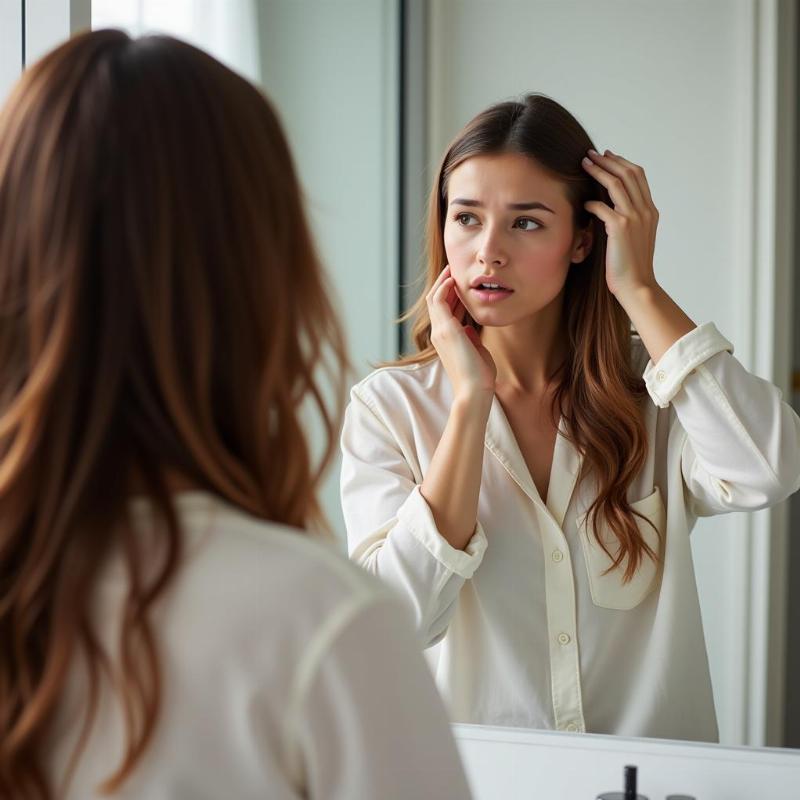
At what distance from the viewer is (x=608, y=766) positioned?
1094 millimetres

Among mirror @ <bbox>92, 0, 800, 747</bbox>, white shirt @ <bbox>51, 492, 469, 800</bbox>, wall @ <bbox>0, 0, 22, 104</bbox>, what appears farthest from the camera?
wall @ <bbox>0, 0, 22, 104</bbox>

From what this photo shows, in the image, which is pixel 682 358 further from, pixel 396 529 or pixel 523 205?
pixel 396 529

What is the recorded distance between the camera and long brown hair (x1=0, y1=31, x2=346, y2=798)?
0.43 metres

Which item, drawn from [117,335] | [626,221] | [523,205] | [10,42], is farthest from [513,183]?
[117,335]

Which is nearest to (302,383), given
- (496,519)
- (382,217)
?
(496,519)

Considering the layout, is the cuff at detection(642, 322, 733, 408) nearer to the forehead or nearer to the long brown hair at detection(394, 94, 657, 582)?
the long brown hair at detection(394, 94, 657, 582)

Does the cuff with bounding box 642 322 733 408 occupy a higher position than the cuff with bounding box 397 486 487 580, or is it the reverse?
the cuff with bounding box 642 322 733 408

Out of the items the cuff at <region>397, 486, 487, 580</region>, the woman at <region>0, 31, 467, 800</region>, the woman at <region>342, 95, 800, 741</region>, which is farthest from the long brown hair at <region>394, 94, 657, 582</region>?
the woman at <region>0, 31, 467, 800</region>

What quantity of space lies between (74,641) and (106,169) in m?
0.20

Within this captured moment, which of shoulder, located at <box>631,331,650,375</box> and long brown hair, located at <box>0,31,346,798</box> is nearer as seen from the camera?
long brown hair, located at <box>0,31,346,798</box>

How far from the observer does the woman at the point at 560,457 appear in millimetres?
1039

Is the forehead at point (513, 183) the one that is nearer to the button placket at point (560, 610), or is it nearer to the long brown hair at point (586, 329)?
the long brown hair at point (586, 329)

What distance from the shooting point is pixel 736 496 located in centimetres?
104

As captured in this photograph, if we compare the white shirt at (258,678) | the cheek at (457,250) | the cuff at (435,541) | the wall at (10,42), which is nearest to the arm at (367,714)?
the white shirt at (258,678)
